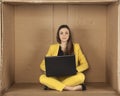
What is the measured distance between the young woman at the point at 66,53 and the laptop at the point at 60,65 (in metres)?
0.03

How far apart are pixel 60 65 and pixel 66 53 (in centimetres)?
13

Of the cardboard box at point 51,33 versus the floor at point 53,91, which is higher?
the cardboard box at point 51,33

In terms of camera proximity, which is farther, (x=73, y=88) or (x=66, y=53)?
(x=66, y=53)

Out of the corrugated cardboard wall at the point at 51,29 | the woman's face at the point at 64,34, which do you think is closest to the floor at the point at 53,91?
the corrugated cardboard wall at the point at 51,29

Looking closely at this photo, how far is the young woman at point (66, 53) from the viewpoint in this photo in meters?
1.59

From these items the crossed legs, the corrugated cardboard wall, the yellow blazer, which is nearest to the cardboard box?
the corrugated cardboard wall

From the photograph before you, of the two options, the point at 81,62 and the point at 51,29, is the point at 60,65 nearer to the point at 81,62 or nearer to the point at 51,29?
the point at 81,62

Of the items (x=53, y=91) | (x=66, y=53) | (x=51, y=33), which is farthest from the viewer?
(x=51, y=33)

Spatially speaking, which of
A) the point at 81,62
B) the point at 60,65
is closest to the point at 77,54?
the point at 81,62

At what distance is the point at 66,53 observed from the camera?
169 cm

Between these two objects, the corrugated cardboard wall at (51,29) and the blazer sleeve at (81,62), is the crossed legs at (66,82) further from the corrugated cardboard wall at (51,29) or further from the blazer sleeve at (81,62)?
the corrugated cardboard wall at (51,29)

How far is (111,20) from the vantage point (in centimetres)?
168

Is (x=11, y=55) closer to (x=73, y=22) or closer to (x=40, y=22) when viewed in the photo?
(x=40, y=22)

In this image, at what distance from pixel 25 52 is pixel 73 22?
1.13 ft
